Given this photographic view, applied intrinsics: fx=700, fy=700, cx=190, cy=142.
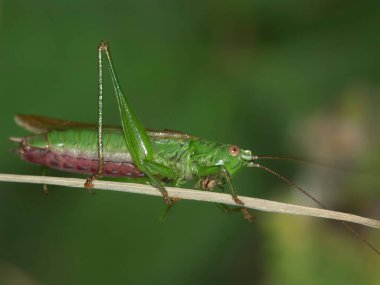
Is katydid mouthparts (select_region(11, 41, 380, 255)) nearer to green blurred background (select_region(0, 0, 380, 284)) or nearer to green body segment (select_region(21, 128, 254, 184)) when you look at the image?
green body segment (select_region(21, 128, 254, 184))

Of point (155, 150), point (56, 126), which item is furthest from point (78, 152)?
point (155, 150)

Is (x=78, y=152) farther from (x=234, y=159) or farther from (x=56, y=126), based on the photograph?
(x=234, y=159)

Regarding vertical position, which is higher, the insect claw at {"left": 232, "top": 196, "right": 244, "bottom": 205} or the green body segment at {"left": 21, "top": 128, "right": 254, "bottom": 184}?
the green body segment at {"left": 21, "top": 128, "right": 254, "bottom": 184}

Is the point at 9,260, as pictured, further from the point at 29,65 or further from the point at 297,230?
the point at 297,230

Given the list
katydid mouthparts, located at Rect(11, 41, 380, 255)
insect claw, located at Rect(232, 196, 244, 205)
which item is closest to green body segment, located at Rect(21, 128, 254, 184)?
katydid mouthparts, located at Rect(11, 41, 380, 255)

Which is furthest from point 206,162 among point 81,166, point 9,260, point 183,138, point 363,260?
point 9,260

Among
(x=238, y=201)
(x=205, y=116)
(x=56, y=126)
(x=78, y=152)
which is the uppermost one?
(x=205, y=116)
